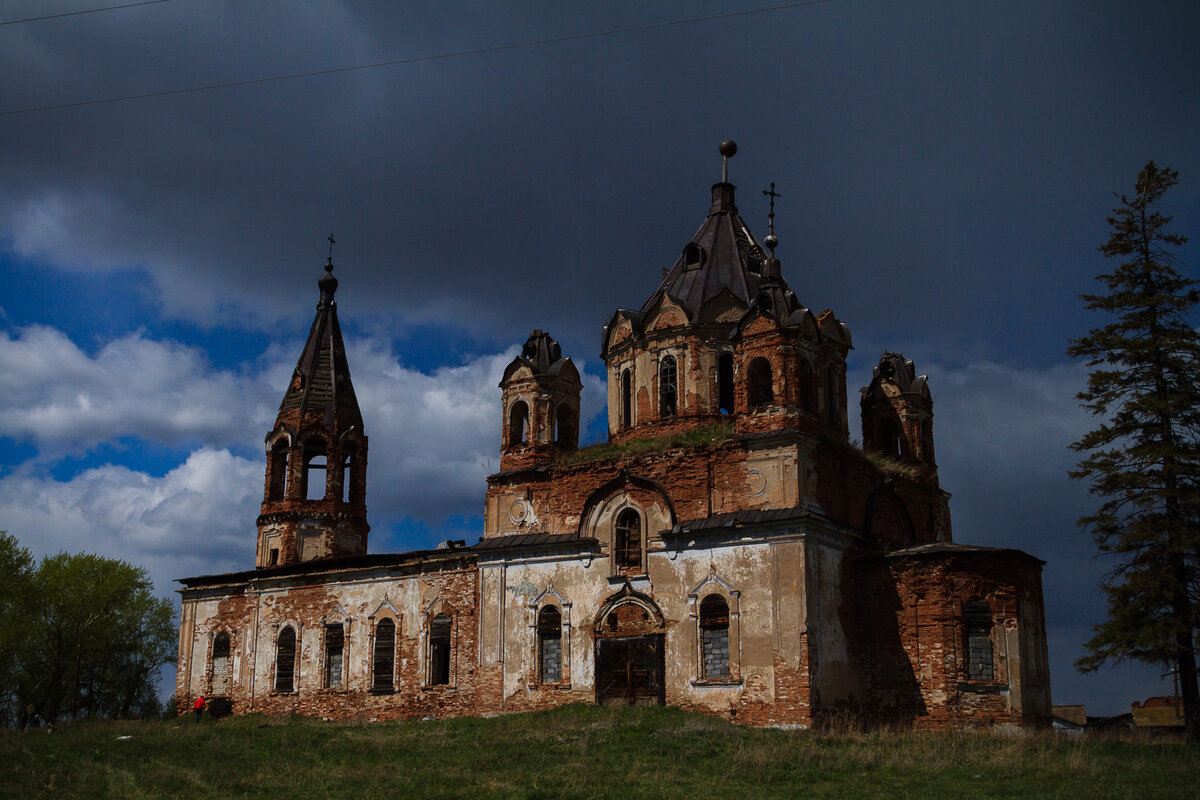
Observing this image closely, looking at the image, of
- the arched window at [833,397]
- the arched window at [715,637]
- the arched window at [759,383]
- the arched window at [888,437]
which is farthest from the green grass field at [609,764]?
the arched window at [888,437]

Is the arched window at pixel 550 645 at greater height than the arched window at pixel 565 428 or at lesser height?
lesser

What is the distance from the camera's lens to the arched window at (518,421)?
97.3ft

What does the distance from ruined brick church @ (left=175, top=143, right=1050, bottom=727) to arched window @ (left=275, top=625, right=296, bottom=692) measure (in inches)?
2.5

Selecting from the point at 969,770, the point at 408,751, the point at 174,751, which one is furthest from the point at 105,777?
the point at 969,770

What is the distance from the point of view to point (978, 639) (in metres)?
23.7

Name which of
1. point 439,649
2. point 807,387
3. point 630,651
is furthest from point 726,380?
point 439,649

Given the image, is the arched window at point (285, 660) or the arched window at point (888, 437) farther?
the arched window at point (285, 660)

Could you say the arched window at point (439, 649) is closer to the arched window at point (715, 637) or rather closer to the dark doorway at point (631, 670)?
the dark doorway at point (631, 670)

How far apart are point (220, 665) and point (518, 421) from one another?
12.8 metres

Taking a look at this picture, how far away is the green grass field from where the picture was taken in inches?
653

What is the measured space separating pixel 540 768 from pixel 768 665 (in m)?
6.56

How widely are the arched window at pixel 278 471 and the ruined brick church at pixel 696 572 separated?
3567mm

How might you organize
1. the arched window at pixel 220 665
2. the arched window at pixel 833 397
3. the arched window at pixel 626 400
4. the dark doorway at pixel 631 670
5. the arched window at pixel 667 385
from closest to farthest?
the dark doorway at pixel 631 670 → the arched window at pixel 667 385 → the arched window at pixel 833 397 → the arched window at pixel 626 400 → the arched window at pixel 220 665

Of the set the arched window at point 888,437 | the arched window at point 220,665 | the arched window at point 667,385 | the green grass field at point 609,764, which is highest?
the arched window at point 667,385
